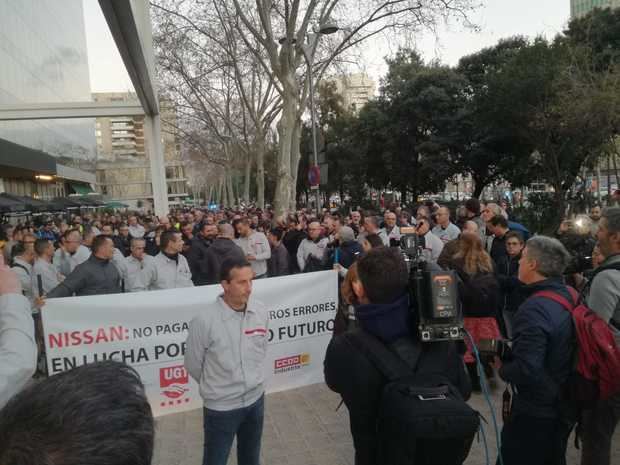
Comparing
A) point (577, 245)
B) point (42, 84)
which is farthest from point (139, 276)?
point (42, 84)

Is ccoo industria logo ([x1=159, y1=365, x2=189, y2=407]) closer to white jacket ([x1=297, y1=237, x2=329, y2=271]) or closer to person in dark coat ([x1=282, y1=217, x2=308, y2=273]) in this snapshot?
white jacket ([x1=297, y1=237, x2=329, y2=271])

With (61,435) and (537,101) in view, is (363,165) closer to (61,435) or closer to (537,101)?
(537,101)

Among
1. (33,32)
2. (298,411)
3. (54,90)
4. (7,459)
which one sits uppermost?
(33,32)

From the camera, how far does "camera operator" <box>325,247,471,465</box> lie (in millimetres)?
2098

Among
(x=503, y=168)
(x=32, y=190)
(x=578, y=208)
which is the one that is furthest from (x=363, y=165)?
(x=32, y=190)

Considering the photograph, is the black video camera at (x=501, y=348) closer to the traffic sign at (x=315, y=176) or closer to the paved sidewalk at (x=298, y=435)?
the paved sidewalk at (x=298, y=435)

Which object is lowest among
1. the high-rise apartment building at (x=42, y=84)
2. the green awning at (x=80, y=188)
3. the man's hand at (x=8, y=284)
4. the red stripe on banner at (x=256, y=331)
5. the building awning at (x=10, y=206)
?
the red stripe on banner at (x=256, y=331)

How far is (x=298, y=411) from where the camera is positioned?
16.5 feet

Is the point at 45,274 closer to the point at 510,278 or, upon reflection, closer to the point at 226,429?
the point at 226,429

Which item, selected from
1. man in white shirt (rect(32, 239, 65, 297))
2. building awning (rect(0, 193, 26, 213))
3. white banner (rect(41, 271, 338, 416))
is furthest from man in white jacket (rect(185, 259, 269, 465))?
building awning (rect(0, 193, 26, 213))

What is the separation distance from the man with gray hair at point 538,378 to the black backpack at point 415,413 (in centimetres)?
A: 71

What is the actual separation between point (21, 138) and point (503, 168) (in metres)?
26.2

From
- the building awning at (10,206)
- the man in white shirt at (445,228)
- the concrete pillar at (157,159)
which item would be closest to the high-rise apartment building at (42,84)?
the building awning at (10,206)

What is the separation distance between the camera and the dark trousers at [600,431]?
3053mm
